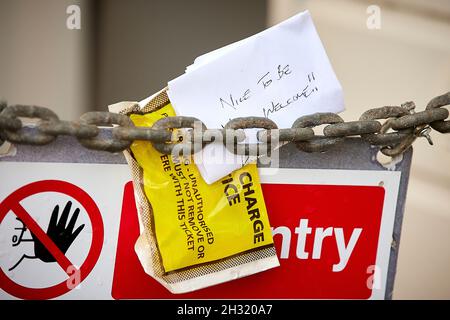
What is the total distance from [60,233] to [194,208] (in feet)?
0.71

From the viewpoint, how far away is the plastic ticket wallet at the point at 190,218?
2.55 feet

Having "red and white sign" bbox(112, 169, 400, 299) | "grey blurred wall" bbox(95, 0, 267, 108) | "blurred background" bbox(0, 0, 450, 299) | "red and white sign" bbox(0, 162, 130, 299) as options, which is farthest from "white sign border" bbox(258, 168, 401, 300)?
"grey blurred wall" bbox(95, 0, 267, 108)

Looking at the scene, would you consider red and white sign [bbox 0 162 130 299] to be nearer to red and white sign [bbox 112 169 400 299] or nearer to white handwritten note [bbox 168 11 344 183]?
red and white sign [bbox 112 169 400 299]

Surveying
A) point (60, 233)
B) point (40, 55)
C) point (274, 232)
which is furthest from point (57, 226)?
point (40, 55)

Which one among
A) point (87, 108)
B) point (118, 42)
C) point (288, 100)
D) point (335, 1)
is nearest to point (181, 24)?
point (118, 42)

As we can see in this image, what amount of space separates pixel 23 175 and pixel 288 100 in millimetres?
435

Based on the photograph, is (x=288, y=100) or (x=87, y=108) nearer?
(x=288, y=100)

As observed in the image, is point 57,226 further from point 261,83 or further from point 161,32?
point 161,32

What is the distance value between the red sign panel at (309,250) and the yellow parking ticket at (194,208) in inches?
1.6

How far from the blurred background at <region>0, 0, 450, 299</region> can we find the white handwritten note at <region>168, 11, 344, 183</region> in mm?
1133

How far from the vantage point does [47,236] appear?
79cm

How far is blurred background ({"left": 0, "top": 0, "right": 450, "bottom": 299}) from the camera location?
6.04ft

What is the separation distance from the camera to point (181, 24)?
2.44 m

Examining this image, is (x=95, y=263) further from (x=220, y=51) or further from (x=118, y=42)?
(x=118, y=42)
